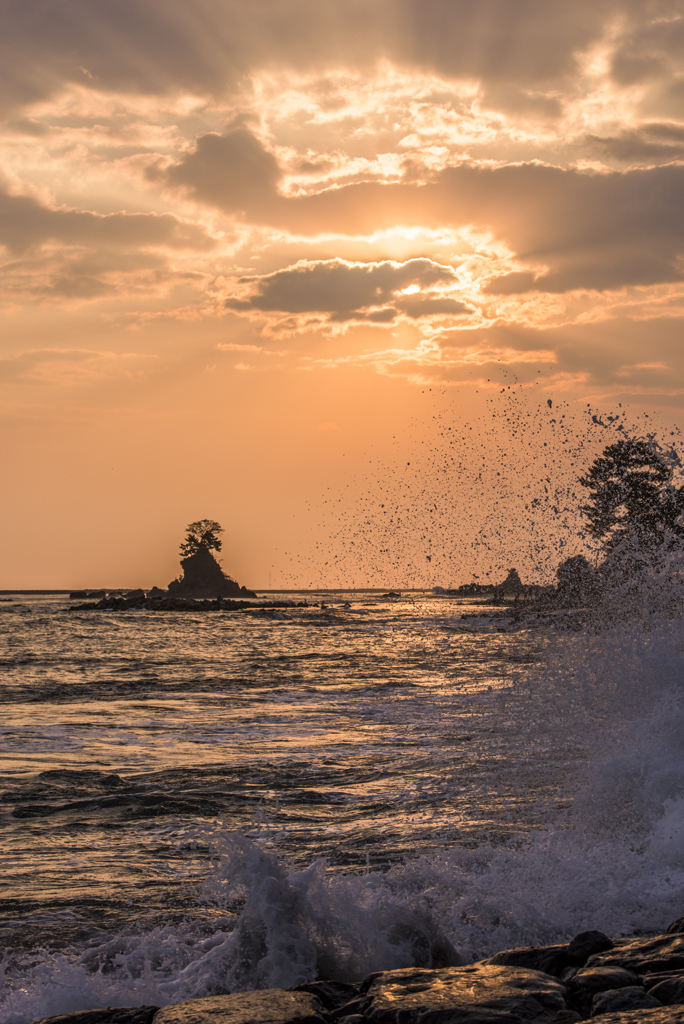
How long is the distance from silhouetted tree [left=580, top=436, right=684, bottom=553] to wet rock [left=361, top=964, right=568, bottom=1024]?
10.2 metres

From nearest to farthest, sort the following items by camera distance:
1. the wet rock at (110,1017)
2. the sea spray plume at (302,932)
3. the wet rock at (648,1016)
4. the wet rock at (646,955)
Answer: the wet rock at (648,1016) → the wet rock at (110,1017) → the wet rock at (646,955) → the sea spray plume at (302,932)

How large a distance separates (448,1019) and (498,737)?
34.5 feet

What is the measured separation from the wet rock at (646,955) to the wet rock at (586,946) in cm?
5

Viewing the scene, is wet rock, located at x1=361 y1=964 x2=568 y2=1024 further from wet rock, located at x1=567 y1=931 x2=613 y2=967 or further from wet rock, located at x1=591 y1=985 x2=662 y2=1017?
wet rock, located at x1=567 y1=931 x2=613 y2=967

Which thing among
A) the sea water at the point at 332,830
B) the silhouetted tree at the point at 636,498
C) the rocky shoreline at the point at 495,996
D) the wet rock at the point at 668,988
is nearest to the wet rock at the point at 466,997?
the rocky shoreline at the point at 495,996

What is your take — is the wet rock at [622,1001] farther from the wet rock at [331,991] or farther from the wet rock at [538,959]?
the wet rock at [331,991]

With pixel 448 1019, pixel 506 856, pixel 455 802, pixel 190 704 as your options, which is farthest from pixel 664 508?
pixel 448 1019

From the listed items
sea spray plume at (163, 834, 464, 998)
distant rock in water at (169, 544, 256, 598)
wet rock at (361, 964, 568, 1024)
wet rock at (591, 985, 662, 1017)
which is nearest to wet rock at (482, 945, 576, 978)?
wet rock at (361, 964, 568, 1024)

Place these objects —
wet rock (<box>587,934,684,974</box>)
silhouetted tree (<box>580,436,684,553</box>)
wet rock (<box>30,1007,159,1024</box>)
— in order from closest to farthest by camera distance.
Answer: wet rock (<box>30,1007,159,1024</box>) < wet rock (<box>587,934,684,974</box>) < silhouetted tree (<box>580,436,684,553</box>)

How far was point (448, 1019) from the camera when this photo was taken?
411cm

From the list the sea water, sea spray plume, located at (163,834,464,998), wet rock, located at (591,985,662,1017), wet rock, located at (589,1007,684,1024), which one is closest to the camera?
wet rock, located at (589,1007,684,1024)

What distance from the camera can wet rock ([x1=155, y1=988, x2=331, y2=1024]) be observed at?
4.22 metres

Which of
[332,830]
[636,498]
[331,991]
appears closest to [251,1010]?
[331,991]

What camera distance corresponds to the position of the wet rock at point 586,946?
4988mm
